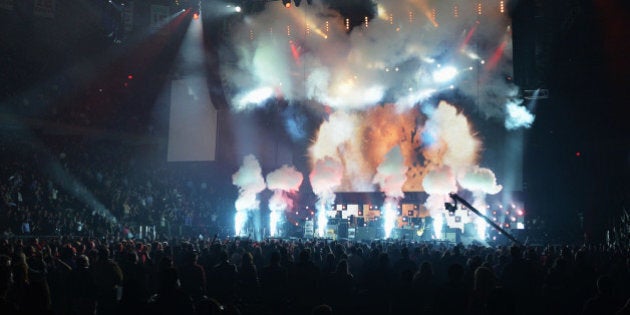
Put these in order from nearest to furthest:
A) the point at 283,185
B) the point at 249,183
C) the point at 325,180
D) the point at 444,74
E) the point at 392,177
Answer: the point at 249,183 → the point at 444,74 → the point at 283,185 → the point at 392,177 → the point at 325,180

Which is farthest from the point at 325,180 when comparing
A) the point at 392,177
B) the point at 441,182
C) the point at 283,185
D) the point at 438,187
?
the point at 441,182

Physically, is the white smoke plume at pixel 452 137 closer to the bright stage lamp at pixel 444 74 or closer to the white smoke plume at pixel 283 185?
the bright stage lamp at pixel 444 74

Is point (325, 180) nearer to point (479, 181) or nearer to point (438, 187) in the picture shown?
point (438, 187)

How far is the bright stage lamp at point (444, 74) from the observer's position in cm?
3097

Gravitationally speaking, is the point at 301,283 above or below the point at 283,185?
below

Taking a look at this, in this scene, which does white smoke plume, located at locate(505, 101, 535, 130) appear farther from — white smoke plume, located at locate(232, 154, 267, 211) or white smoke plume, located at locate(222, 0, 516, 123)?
white smoke plume, located at locate(232, 154, 267, 211)

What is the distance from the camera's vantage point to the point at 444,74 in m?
31.2

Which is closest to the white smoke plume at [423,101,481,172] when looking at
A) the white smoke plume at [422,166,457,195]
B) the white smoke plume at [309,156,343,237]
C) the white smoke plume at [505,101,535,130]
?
the white smoke plume at [422,166,457,195]

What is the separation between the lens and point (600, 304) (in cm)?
529

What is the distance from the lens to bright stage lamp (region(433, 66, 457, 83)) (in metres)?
31.0

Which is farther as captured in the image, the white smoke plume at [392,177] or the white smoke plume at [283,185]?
the white smoke plume at [283,185]

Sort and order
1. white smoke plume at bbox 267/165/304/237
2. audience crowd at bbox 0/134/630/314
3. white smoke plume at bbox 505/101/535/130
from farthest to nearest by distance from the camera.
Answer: white smoke plume at bbox 267/165/304/237 < white smoke plume at bbox 505/101/535/130 < audience crowd at bbox 0/134/630/314

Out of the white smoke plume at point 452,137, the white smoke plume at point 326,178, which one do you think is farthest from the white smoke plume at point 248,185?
the white smoke plume at point 452,137

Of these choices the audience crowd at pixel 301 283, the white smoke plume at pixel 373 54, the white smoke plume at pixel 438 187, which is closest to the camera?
the audience crowd at pixel 301 283
